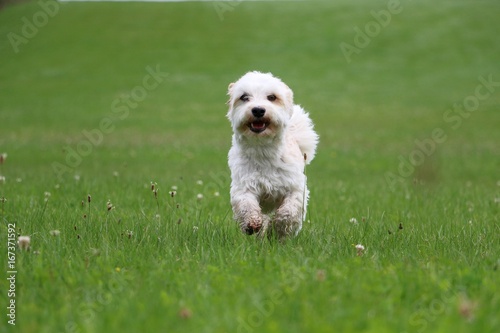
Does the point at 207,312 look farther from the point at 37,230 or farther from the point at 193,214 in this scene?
the point at 193,214

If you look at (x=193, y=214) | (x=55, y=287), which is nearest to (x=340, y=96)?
(x=193, y=214)

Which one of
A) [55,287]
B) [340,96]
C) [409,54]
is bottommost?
[55,287]

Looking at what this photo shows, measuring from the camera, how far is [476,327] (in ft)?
10.5

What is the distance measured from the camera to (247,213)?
5.89 metres

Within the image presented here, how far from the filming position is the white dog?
598cm

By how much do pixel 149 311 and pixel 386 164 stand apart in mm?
12903

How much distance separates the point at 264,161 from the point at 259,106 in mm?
609
